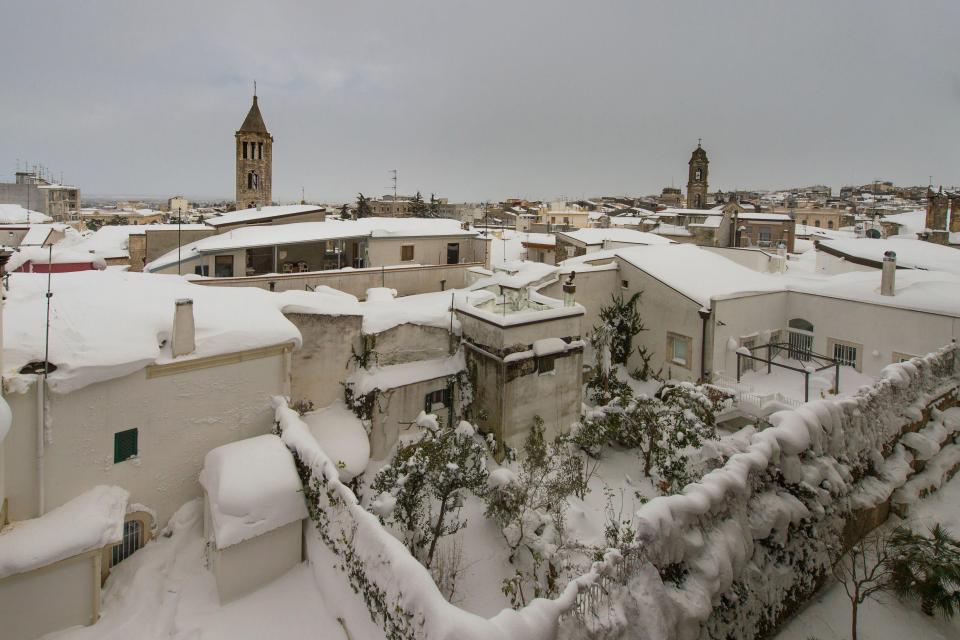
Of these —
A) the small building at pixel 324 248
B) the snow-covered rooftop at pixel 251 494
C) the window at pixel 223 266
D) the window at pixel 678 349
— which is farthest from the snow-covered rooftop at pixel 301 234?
the snow-covered rooftop at pixel 251 494

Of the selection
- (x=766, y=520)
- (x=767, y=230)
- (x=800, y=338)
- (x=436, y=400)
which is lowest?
(x=436, y=400)

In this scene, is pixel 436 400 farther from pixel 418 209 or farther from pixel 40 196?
pixel 40 196

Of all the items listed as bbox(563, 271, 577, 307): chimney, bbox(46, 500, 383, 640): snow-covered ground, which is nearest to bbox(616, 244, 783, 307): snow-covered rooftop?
bbox(563, 271, 577, 307): chimney

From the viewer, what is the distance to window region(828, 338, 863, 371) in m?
17.2

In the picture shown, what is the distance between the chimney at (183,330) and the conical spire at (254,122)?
129ft

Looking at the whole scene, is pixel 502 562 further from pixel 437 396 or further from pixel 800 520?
pixel 800 520

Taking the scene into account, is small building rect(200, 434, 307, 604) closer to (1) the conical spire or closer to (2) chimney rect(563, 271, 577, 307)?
(2) chimney rect(563, 271, 577, 307)

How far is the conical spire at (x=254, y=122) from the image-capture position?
4341 centimetres

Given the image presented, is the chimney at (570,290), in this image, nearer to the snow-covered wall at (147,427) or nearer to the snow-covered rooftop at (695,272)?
the snow-covered rooftop at (695,272)

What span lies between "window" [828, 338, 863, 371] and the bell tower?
139 ft

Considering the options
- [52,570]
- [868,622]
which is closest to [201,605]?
[52,570]

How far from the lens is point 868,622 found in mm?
4098

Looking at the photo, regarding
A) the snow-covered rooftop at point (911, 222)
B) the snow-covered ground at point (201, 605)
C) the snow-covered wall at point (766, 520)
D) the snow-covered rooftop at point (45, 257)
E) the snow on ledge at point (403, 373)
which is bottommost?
the snow-covered ground at point (201, 605)

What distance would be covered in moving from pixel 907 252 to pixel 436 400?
75.7 feet
